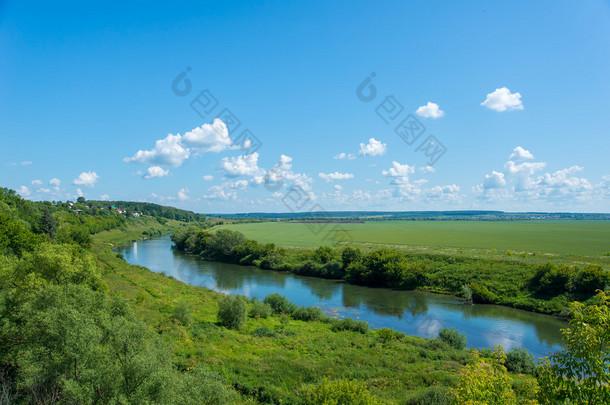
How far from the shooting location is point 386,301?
A: 37500mm

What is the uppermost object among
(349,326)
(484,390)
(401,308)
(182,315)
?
(484,390)

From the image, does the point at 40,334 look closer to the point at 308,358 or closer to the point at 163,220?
the point at 308,358

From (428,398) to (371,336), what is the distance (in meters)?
11.5

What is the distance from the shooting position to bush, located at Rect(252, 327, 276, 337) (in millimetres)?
24578

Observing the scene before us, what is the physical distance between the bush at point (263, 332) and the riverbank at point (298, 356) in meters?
0.11

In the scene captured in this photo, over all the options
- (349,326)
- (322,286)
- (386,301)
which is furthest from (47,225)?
(386,301)

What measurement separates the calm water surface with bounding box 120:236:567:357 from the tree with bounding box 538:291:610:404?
21.5 meters

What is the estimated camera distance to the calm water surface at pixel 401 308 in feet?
87.7

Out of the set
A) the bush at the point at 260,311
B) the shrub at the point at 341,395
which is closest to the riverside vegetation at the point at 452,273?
the bush at the point at 260,311

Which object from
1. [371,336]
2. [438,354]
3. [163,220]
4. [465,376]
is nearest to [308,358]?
[371,336]

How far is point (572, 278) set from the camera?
34.2 metres

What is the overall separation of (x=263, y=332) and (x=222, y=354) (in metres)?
5.57

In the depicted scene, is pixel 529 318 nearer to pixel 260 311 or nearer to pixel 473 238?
pixel 260 311

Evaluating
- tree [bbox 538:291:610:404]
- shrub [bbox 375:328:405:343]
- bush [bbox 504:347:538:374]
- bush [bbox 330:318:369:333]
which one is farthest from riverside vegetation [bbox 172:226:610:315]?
tree [bbox 538:291:610:404]
